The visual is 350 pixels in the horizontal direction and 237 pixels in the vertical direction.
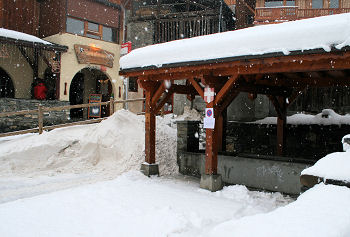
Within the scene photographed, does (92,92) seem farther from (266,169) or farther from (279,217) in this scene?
(279,217)

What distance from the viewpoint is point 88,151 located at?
31.7 feet

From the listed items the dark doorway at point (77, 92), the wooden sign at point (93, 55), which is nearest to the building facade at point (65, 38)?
the wooden sign at point (93, 55)

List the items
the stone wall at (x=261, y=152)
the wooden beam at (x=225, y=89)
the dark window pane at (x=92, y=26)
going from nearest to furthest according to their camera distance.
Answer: the wooden beam at (x=225, y=89)
the stone wall at (x=261, y=152)
the dark window pane at (x=92, y=26)

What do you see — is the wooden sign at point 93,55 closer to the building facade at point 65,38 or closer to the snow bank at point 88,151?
the building facade at point 65,38

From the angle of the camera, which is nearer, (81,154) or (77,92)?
(81,154)

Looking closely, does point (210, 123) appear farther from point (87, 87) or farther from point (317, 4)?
point (87, 87)

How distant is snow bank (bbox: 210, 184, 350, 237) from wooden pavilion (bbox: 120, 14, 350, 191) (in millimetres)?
2848

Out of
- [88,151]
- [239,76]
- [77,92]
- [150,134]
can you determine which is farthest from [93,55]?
[239,76]

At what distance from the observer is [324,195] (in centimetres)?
275

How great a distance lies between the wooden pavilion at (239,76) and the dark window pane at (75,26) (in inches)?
441

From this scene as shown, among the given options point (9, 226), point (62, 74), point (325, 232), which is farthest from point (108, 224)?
point (62, 74)

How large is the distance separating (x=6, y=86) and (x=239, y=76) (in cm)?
1494

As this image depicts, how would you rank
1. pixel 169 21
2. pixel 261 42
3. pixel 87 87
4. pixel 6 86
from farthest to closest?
pixel 87 87 < pixel 169 21 < pixel 6 86 < pixel 261 42

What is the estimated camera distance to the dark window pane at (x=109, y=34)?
63.1ft
